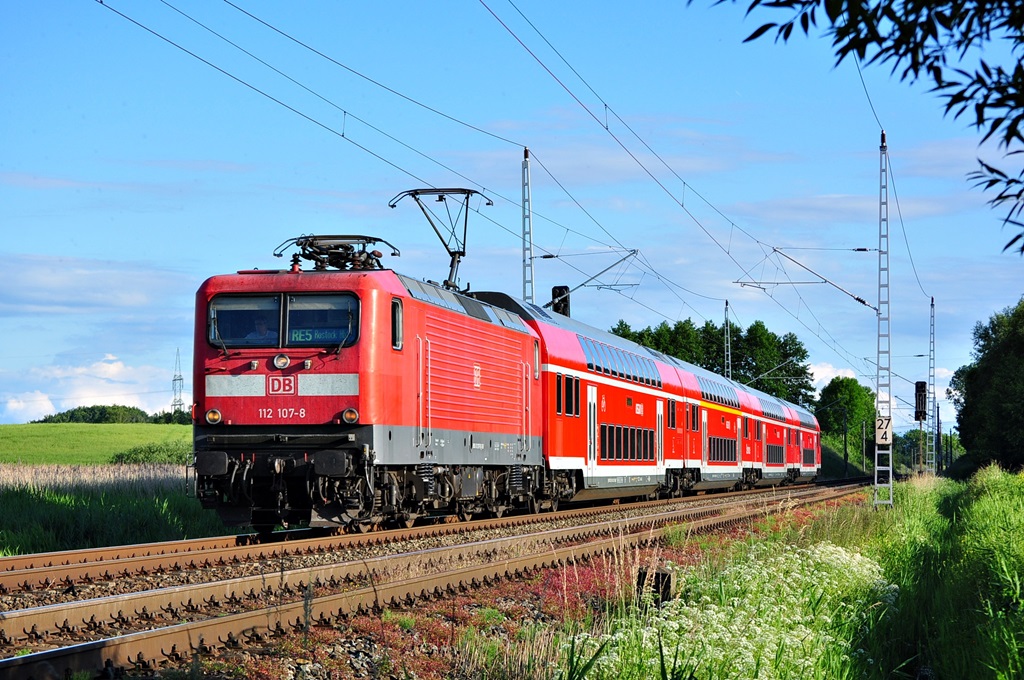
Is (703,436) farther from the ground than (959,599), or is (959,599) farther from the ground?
(703,436)

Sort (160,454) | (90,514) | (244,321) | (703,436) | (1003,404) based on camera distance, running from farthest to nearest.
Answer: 1. (1003,404)
2. (160,454)
3. (703,436)
4. (90,514)
5. (244,321)

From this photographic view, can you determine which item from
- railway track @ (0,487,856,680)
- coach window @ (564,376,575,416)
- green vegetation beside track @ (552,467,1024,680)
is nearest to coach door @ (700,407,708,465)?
coach window @ (564,376,575,416)

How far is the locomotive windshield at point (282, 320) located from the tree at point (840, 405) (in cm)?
12646

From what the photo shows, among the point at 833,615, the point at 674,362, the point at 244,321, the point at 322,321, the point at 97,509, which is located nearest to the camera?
the point at 833,615

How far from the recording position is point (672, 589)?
32.8 feet

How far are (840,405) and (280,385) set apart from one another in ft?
420

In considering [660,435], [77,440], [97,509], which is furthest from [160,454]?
[97,509]

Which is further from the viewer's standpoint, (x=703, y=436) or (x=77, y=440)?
(x=77, y=440)

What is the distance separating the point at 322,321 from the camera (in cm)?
1623

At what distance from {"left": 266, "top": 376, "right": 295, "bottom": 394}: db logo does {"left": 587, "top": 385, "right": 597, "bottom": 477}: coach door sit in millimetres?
11210

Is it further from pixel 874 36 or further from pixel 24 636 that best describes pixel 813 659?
pixel 24 636

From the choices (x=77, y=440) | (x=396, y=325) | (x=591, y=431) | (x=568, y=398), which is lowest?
(x=77, y=440)

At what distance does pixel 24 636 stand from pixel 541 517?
14.0 m

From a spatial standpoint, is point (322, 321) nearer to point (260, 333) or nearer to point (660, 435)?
point (260, 333)
